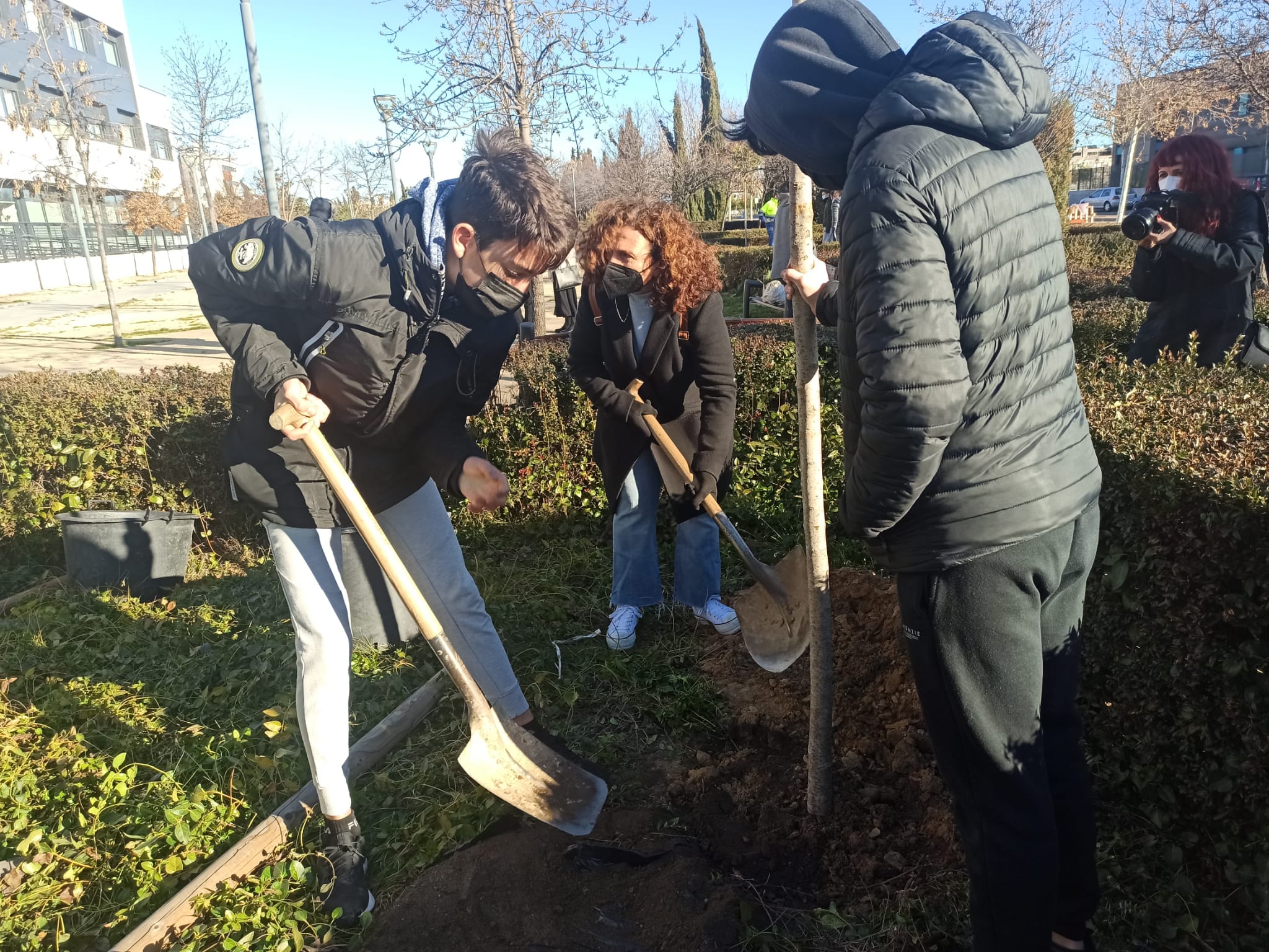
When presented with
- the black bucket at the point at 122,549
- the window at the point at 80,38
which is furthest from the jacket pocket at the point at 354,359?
the window at the point at 80,38

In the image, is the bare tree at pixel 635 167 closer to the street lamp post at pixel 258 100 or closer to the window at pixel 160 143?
the street lamp post at pixel 258 100

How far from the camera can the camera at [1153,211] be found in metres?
3.75

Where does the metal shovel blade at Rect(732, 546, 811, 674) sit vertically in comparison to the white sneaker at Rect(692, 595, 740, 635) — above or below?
above

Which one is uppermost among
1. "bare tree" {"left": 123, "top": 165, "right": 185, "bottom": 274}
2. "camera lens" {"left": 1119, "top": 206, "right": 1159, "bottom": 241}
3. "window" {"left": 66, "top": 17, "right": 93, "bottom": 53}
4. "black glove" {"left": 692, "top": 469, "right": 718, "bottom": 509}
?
"window" {"left": 66, "top": 17, "right": 93, "bottom": 53}

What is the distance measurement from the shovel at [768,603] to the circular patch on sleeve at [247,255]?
1.69 m

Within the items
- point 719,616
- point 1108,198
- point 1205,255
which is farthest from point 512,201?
point 1108,198

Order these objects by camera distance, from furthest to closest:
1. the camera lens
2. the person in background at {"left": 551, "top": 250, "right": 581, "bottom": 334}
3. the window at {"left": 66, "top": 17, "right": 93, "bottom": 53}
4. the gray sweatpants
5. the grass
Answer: the window at {"left": 66, "top": 17, "right": 93, "bottom": 53} < the person in background at {"left": 551, "top": 250, "right": 581, "bottom": 334} < the camera lens < the grass < the gray sweatpants

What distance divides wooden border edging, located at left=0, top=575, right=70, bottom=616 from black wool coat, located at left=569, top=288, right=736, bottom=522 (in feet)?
10.6

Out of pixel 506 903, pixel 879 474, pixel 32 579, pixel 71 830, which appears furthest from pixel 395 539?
pixel 32 579

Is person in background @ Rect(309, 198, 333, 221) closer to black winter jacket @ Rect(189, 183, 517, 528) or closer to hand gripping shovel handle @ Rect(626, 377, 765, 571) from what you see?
black winter jacket @ Rect(189, 183, 517, 528)

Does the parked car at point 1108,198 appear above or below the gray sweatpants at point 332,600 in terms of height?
above

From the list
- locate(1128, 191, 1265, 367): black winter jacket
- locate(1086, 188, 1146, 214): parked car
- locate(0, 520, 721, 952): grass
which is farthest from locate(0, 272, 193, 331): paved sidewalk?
locate(1086, 188, 1146, 214): parked car

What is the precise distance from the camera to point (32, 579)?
4852 millimetres

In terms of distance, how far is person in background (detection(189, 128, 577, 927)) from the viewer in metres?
2.11
